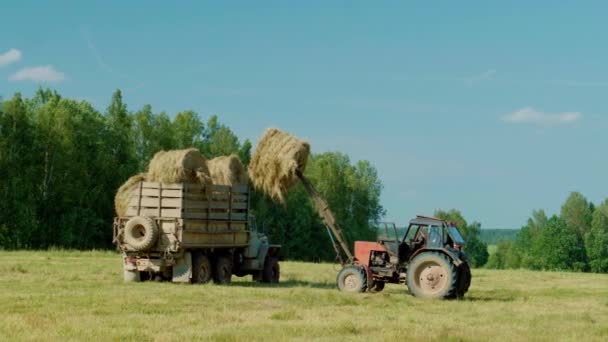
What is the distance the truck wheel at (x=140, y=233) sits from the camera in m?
23.0

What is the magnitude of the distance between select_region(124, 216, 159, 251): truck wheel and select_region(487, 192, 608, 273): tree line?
79091 mm

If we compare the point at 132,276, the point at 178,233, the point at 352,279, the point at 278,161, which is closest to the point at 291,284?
the point at 352,279

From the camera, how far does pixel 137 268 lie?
23.6 m

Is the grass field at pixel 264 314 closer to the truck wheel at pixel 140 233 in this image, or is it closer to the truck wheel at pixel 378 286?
the truck wheel at pixel 378 286

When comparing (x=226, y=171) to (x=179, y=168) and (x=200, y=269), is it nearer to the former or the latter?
(x=179, y=168)

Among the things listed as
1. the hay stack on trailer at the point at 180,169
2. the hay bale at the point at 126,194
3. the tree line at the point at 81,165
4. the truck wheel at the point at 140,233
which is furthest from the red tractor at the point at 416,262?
the tree line at the point at 81,165

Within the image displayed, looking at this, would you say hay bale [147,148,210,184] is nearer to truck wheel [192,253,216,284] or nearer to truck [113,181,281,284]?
truck [113,181,281,284]

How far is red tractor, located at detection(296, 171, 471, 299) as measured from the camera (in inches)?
853

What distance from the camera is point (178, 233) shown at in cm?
2300

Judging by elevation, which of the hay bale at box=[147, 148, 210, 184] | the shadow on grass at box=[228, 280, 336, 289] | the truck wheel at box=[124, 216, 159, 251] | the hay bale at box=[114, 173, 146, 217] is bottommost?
the shadow on grass at box=[228, 280, 336, 289]

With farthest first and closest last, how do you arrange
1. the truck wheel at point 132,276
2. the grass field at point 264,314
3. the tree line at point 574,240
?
the tree line at point 574,240, the truck wheel at point 132,276, the grass field at point 264,314

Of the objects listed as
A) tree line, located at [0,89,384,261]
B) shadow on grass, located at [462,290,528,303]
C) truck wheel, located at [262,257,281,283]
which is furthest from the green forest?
shadow on grass, located at [462,290,528,303]

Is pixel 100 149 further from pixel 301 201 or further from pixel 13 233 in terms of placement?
pixel 301 201

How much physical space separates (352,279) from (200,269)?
13.4 feet
